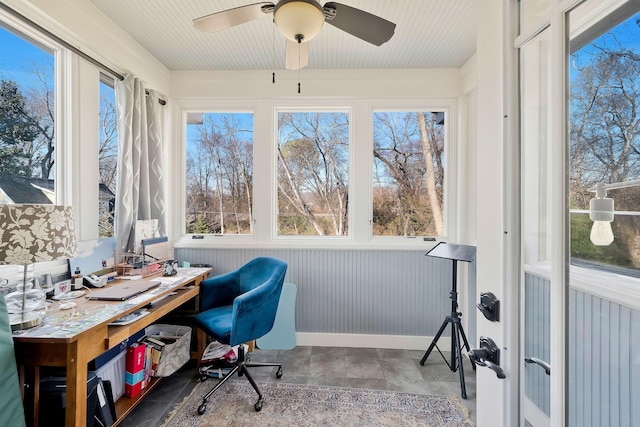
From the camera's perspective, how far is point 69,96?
184cm

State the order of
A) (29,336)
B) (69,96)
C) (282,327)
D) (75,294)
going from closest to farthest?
(29,336) < (75,294) < (69,96) < (282,327)

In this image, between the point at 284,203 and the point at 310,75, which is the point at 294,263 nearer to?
the point at 284,203

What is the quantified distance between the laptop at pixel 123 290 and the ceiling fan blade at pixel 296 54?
173 centimetres

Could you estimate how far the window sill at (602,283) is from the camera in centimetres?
69

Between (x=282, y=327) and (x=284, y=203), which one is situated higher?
(x=284, y=203)

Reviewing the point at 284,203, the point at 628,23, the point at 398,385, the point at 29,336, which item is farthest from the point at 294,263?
the point at 628,23

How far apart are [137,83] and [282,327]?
8.19ft

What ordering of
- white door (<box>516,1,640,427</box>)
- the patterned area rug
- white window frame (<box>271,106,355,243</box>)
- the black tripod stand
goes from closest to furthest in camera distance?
white door (<box>516,1,640,427</box>) → the patterned area rug → the black tripod stand → white window frame (<box>271,106,355,243</box>)

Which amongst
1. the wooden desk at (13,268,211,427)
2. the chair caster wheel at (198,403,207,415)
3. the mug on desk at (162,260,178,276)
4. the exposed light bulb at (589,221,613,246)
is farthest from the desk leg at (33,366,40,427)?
the exposed light bulb at (589,221,613,246)

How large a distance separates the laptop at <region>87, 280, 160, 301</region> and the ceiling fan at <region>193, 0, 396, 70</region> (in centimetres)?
161

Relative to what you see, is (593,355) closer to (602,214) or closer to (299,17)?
(602,214)

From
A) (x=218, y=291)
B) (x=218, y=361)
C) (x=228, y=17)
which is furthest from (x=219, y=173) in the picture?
(x=218, y=361)

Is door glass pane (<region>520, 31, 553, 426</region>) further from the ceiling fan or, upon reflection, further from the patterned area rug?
the patterned area rug

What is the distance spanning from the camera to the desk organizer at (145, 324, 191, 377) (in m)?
1.99
